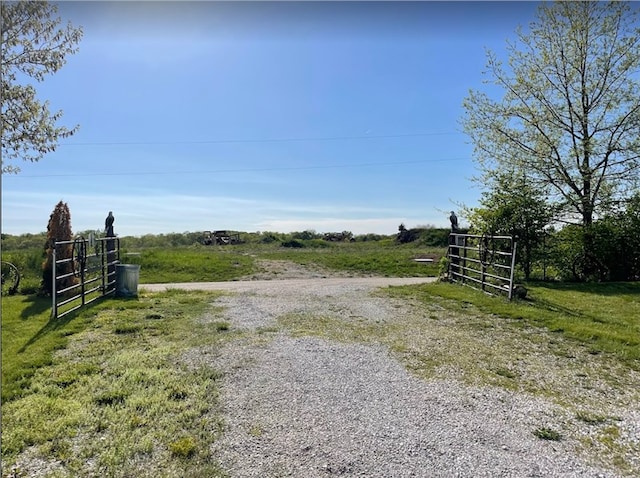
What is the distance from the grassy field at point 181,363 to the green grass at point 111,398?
13 mm

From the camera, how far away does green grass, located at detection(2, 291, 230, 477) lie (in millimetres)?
2684

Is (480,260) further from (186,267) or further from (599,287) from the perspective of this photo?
(186,267)

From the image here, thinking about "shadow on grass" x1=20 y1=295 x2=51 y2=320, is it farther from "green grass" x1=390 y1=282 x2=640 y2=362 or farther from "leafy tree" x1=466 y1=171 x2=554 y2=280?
"leafy tree" x1=466 y1=171 x2=554 y2=280

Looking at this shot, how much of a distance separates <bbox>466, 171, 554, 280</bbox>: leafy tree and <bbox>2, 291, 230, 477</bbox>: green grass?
917 cm

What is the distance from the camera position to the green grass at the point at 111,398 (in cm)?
268

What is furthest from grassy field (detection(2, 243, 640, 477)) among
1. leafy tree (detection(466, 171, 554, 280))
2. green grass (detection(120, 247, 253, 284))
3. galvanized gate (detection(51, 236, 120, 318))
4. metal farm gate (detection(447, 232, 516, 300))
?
green grass (detection(120, 247, 253, 284))

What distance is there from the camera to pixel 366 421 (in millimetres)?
3219

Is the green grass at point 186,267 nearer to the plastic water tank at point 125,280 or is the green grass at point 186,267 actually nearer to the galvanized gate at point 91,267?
the galvanized gate at point 91,267

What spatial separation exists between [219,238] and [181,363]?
80.9 feet

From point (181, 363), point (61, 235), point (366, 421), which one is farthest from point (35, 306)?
point (366, 421)

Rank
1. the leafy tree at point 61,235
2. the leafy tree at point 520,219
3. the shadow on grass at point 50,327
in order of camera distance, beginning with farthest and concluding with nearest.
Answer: the leafy tree at point 520,219 < the leafy tree at point 61,235 < the shadow on grass at point 50,327

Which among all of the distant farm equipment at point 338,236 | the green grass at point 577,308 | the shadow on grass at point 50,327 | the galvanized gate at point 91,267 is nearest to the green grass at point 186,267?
the galvanized gate at point 91,267

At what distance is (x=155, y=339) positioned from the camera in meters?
5.64

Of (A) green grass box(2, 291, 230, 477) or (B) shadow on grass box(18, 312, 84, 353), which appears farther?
(B) shadow on grass box(18, 312, 84, 353)
